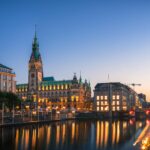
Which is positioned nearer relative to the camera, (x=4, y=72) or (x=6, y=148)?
(x=6, y=148)

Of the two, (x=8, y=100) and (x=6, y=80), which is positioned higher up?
(x=6, y=80)

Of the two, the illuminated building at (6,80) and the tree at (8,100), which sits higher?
the illuminated building at (6,80)

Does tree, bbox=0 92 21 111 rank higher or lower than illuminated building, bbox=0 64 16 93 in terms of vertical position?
lower

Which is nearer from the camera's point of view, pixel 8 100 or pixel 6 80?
pixel 8 100

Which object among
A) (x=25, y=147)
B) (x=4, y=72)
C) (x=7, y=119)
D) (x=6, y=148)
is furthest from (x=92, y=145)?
(x=4, y=72)

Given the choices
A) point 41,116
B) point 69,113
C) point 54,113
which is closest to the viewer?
point 41,116

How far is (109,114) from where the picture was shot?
7815 inches

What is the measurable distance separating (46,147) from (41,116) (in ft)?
298

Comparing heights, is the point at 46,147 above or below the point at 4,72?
below

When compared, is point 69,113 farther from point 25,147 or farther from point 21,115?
point 25,147

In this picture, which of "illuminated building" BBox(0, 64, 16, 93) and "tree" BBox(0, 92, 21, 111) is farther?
"illuminated building" BBox(0, 64, 16, 93)

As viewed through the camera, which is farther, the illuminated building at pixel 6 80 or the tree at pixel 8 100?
the illuminated building at pixel 6 80

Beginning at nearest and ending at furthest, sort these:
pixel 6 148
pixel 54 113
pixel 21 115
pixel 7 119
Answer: pixel 6 148
pixel 7 119
pixel 21 115
pixel 54 113

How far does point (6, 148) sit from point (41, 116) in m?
92.5
